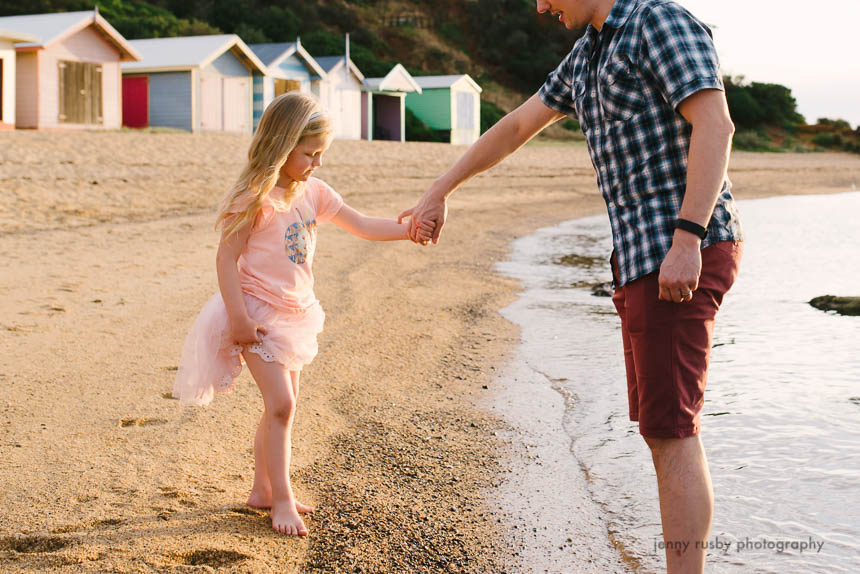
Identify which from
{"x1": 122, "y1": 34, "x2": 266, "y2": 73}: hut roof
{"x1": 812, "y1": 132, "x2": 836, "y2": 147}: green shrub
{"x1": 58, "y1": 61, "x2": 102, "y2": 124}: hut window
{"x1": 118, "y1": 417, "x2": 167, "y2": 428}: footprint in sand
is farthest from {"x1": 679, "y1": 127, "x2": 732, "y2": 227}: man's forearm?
{"x1": 812, "y1": 132, "x2": 836, "y2": 147}: green shrub

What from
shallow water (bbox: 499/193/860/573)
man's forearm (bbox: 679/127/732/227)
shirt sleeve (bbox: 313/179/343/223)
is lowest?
shallow water (bbox: 499/193/860/573)

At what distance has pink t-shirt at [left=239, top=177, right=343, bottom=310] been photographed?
279 cm


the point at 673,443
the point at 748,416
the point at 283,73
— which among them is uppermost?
the point at 283,73

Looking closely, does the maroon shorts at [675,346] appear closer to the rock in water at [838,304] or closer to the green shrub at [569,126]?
the rock in water at [838,304]

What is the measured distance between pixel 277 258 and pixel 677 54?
1.45 metres

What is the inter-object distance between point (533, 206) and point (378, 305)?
11262mm

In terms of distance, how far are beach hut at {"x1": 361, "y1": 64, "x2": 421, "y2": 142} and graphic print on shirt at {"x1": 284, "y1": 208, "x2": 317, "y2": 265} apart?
2957cm

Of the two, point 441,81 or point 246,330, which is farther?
point 441,81

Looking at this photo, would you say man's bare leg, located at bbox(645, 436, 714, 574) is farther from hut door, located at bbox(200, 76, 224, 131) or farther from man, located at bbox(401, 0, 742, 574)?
hut door, located at bbox(200, 76, 224, 131)

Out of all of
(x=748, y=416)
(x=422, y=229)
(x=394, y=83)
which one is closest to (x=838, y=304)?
(x=748, y=416)

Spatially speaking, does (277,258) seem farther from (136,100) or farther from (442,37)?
(442,37)

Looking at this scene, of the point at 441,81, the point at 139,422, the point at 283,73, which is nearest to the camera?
the point at 139,422

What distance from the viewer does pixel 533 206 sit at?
17.5 m

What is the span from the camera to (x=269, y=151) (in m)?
2.75
